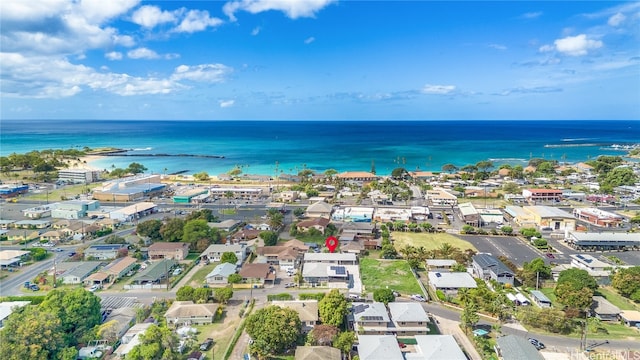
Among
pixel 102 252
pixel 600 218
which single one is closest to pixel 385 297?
pixel 102 252

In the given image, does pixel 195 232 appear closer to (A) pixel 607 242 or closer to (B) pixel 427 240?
(B) pixel 427 240

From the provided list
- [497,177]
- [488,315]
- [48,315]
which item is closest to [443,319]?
[488,315]

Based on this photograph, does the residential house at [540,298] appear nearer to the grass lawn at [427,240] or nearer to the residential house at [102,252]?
the grass lawn at [427,240]

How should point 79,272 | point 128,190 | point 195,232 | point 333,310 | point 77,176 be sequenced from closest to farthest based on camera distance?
point 333,310, point 79,272, point 195,232, point 128,190, point 77,176

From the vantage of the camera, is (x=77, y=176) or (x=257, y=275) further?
(x=77, y=176)

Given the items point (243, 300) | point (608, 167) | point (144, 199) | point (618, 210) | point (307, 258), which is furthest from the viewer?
point (608, 167)

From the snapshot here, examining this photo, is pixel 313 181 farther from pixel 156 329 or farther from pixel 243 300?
pixel 156 329

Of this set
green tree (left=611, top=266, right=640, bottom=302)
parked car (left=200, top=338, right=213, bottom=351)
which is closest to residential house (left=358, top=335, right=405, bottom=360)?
parked car (left=200, top=338, right=213, bottom=351)
